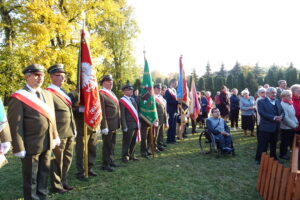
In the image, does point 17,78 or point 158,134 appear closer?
point 158,134

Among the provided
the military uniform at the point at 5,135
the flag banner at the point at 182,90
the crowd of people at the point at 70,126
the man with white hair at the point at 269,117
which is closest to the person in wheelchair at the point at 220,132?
the crowd of people at the point at 70,126

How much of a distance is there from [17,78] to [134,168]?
31.5ft

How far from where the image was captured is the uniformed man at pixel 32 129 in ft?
10.0

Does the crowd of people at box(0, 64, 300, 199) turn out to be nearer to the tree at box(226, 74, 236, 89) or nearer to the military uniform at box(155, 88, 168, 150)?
the military uniform at box(155, 88, 168, 150)

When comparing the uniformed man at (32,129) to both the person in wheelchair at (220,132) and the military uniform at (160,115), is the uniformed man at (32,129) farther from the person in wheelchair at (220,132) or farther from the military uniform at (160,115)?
the person in wheelchair at (220,132)

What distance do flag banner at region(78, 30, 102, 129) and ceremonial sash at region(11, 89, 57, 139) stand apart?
3.22ft

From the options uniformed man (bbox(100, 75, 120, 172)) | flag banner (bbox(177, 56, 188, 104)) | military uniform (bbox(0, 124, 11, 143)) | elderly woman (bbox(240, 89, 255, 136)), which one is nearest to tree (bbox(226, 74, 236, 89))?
elderly woman (bbox(240, 89, 255, 136))

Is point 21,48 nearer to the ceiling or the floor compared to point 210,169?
nearer to the ceiling

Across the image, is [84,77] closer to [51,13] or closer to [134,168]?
[134,168]

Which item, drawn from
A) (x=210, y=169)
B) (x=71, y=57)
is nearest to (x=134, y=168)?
(x=210, y=169)

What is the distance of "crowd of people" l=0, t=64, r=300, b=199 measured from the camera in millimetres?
3170

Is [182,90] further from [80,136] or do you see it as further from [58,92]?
[58,92]

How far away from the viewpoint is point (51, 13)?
11.4 meters

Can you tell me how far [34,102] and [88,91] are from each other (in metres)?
1.24
